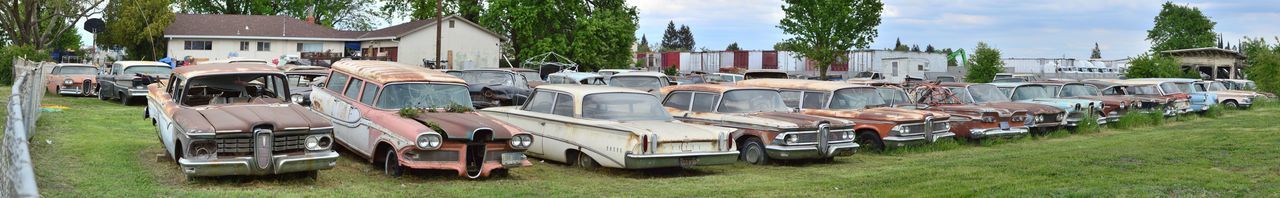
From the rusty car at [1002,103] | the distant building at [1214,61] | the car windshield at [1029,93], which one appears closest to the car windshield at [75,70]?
the rusty car at [1002,103]

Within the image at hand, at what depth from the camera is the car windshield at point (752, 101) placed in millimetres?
15938

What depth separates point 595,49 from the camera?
5497 cm

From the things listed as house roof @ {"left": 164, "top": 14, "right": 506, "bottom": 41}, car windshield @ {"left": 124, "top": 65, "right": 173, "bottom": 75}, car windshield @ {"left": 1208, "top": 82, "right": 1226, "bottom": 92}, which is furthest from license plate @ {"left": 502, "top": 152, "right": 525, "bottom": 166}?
house roof @ {"left": 164, "top": 14, "right": 506, "bottom": 41}

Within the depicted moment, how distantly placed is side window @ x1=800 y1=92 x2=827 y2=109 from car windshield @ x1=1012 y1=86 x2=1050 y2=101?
7.09m

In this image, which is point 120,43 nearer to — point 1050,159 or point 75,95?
point 75,95

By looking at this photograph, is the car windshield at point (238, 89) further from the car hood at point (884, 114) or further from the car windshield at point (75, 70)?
the car windshield at point (75, 70)

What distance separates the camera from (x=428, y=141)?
452 inches

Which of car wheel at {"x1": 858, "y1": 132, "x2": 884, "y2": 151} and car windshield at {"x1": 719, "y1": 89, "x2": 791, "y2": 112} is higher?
car windshield at {"x1": 719, "y1": 89, "x2": 791, "y2": 112}

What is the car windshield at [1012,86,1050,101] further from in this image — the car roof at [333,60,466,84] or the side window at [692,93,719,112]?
the car roof at [333,60,466,84]

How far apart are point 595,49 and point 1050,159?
1646 inches

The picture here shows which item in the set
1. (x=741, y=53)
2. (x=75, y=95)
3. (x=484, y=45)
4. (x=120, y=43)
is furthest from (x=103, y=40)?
(x=741, y=53)

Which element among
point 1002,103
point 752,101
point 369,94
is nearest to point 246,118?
point 369,94

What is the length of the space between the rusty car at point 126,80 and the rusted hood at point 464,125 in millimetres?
13510

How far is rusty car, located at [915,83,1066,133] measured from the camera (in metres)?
19.5
